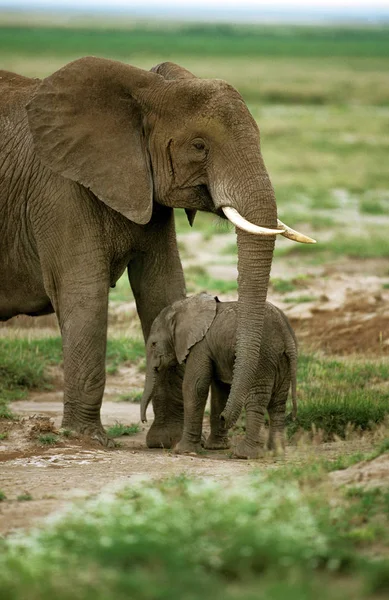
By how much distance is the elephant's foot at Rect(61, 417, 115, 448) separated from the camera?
8.50 m

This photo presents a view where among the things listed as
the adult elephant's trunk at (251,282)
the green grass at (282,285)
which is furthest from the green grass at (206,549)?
the green grass at (282,285)

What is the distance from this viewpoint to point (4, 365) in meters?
10.5

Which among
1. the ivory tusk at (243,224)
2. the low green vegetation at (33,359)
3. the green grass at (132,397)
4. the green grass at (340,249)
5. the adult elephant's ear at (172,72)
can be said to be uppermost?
the adult elephant's ear at (172,72)

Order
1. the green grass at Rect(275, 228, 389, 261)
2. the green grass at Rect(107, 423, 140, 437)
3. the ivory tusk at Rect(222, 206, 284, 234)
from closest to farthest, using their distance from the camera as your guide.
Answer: the ivory tusk at Rect(222, 206, 284, 234)
the green grass at Rect(107, 423, 140, 437)
the green grass at Rect(275, 228, 389, 261)

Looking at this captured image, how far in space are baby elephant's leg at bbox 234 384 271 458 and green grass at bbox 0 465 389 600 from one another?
2349mm

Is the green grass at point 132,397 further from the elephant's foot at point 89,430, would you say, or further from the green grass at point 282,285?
the green grass at point 282,285

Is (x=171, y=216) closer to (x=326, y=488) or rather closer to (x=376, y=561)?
(x=326, y=488)

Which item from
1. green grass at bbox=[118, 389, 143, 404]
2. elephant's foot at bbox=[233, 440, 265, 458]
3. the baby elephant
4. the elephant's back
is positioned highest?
the elephant's back

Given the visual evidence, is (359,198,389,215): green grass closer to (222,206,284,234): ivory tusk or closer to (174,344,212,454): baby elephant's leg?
(174,344,212,454): baby elephant's leg

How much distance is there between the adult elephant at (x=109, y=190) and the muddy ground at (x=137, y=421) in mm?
552

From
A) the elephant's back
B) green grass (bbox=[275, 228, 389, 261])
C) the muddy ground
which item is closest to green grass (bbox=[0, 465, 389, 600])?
the muddy ground

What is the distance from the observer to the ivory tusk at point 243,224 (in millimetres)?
7492

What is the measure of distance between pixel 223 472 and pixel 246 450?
45.2 inches

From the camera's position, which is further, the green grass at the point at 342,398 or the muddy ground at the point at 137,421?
the green grass at the point at 342,398
